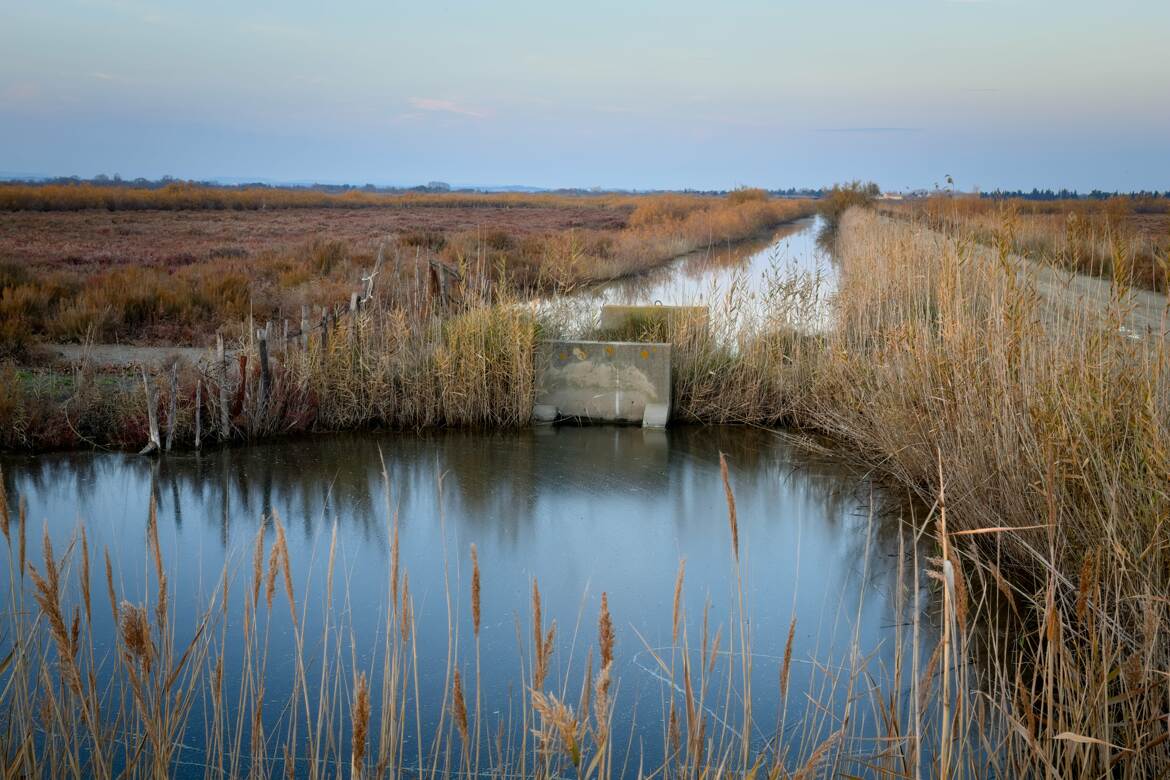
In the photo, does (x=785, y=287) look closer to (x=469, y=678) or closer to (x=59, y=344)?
(x=469, y=678)

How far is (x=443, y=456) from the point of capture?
8328 millimetres

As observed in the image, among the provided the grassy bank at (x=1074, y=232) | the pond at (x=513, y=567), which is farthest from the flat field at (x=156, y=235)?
the pond at (x=513, y=567)

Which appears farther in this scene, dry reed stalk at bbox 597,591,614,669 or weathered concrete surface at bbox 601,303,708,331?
weathered concrete surface at bbox 601,303,708,331

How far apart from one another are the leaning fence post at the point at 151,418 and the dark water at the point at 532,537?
12 centimetres

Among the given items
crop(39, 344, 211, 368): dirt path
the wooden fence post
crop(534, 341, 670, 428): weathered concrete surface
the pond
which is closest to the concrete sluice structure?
crop(534, 341, 670, 428): weathered concrete surface

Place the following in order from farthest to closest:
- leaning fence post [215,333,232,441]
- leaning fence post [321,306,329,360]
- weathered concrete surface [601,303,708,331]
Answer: weathered concrete surface [601,303,708,331], leaning fence post [321,306,329,360], leaning fence post [215,333,232,441]

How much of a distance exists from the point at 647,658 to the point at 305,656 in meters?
1.57

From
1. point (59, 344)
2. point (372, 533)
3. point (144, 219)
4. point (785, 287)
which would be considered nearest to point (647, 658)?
point (372, 533)

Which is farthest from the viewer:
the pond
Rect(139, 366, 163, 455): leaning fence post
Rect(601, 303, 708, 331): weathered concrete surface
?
Rect(601, 303, 708, 331): weathered concrete surface

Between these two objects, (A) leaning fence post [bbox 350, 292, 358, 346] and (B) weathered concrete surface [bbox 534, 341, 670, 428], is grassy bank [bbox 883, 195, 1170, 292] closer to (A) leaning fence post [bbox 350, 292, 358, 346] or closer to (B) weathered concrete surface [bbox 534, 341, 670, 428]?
(B) weathered concrete surface [bbox 534, 341, 670, 428]

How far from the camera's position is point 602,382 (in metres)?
9.47

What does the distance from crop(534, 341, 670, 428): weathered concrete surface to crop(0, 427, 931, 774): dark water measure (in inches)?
11.0

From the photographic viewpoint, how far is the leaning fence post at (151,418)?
7707 millimetres

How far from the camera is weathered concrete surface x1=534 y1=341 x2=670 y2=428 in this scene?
30.7ft
